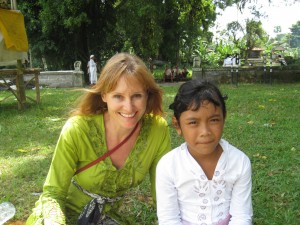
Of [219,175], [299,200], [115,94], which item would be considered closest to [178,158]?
[219,175]

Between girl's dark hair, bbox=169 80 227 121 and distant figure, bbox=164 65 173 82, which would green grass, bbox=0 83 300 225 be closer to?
girl's dark hair, bbox=169 80 227 121

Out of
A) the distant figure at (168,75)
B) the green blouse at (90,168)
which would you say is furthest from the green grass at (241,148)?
the distant figure at (168,75)

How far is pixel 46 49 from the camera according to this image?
58.7 feet

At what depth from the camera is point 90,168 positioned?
80.4 inches

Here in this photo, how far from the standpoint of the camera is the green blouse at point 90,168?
1946 mm

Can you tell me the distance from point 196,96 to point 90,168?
737 mm

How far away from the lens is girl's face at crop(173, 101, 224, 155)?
1698 mm

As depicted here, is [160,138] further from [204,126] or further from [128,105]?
[204,126]

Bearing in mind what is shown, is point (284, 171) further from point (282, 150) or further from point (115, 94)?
point (115, 94)

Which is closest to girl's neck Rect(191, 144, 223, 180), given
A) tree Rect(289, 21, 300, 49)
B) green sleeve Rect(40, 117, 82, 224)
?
green sleeve Rect(40, 117, 82, 224)

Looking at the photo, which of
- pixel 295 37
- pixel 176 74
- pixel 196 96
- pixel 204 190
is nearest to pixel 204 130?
pixel 196 96

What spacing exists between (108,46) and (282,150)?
52.8 feet

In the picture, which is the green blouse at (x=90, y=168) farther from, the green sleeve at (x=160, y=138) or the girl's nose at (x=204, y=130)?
the girl's nose at (x=204, y=130)

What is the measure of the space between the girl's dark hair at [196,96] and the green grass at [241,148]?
57.5 inches
